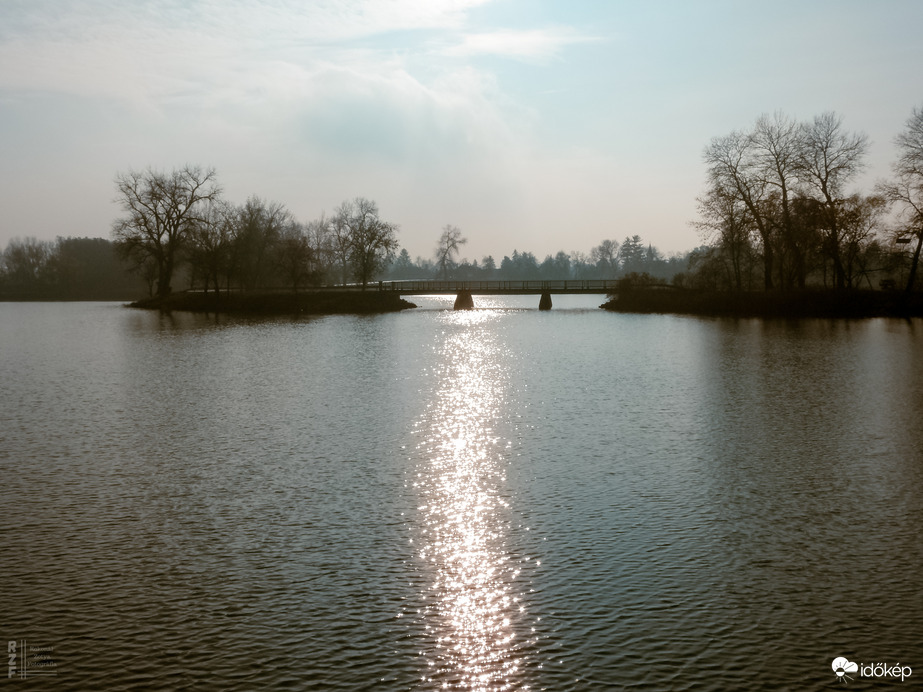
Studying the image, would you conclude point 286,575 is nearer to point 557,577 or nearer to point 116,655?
point 116,655

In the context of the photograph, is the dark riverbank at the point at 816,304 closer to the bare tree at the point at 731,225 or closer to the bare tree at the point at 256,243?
the bare tree at the point at 731,225

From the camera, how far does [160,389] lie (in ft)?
76.7

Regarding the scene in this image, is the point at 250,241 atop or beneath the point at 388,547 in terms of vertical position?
atop

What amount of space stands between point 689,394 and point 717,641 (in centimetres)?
1543

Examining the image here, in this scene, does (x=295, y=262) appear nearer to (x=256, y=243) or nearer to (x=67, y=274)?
(x=256, y=243)

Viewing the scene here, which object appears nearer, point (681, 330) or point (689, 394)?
point (689, 394)

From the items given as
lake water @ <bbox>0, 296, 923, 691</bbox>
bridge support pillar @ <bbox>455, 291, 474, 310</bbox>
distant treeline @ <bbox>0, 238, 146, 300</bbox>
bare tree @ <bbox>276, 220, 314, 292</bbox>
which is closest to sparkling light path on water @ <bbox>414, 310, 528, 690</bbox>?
lake water @ <bbox>0, 296, 923, 691</bbox>

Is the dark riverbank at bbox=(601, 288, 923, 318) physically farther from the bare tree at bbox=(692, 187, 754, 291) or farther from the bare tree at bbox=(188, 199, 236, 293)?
the bare tree at bbox=(188, 199, 236, 293)

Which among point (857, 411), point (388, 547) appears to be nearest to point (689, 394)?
point (857, 411)

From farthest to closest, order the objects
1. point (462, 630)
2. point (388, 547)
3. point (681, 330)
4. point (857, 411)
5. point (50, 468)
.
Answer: point (681, 330) → point (857, 411) → point (50, 468) → point (388, 547) → point (462, 630)

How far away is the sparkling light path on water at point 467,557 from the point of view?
6.43 m

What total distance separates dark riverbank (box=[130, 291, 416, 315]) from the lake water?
6372cm

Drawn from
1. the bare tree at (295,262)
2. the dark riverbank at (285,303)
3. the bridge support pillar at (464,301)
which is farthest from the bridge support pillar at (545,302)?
the bare tree at (295,262)

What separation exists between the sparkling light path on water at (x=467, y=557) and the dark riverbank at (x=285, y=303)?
226 ft
